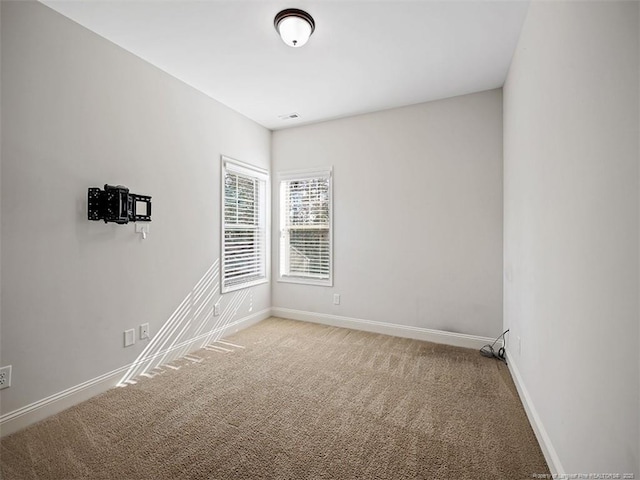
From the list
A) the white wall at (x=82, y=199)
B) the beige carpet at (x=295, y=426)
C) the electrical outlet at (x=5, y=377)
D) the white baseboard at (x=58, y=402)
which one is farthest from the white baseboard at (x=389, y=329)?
the electrical outlet at (x=5, y=377)

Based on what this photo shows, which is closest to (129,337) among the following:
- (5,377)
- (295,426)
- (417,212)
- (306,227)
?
(5,377)

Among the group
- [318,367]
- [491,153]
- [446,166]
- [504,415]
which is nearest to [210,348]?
[318,367]

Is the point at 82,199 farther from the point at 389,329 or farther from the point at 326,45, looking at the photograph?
the point at 389,329

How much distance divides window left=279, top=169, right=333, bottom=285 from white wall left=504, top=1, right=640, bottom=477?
8.19 ft

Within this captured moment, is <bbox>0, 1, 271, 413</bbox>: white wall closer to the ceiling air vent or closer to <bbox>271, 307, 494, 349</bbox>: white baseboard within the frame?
the ceiling air vent

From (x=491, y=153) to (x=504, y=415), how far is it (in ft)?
8.08

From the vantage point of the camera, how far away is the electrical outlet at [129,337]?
2.64 m

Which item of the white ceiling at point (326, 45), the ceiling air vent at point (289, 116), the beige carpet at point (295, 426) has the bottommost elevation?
the beige carpet at point (295, 426)

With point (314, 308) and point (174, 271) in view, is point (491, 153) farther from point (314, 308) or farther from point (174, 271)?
point (174, 271)

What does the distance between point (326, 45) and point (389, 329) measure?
3.07 metres

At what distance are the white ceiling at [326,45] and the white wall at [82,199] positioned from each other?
0.86 feet

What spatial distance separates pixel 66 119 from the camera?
2.23 meters

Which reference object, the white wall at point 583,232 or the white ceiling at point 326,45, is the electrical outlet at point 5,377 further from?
the white wall at point 583,232

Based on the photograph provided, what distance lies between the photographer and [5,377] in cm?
192
